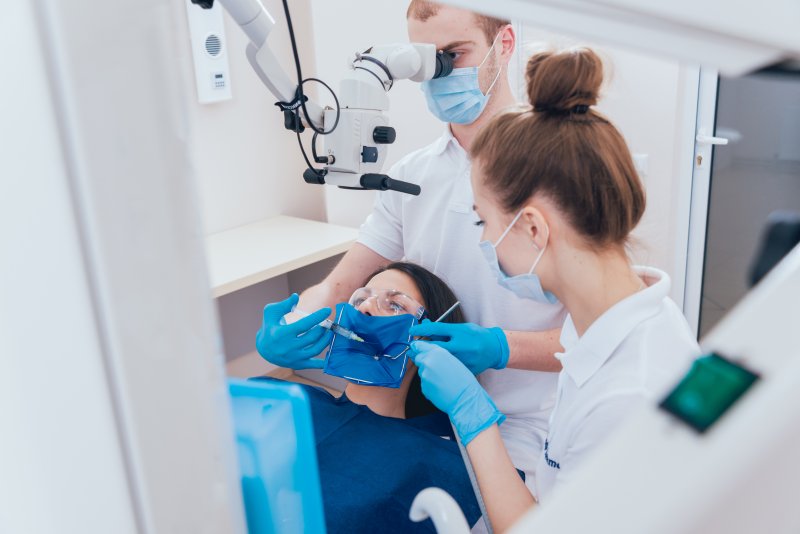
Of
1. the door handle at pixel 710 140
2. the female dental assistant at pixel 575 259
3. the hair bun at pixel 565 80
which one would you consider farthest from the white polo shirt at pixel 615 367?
the door handle at pixel 710 140

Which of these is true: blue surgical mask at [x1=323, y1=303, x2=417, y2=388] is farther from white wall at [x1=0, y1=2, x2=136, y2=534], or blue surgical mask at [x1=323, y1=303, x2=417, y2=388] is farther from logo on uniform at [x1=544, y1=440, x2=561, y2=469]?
white wall at [x1=0, y1=2, x2=136, y2=534]

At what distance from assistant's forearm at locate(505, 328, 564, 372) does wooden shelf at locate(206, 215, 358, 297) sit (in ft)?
3.75

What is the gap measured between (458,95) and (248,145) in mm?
1633

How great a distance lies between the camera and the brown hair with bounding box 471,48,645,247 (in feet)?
3.55

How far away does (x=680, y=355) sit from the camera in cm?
104

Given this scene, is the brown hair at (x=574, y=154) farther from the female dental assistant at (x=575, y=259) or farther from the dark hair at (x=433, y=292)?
the dark hair at (x=433, y=292)

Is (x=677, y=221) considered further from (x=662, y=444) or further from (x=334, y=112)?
(x=662, y=444)

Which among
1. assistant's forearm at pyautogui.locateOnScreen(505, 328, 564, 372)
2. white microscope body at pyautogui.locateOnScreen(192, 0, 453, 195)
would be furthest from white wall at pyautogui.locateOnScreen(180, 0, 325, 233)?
A: assistant's forearm at pyautogui.locateOnScreen(505, 328, 564, 372)

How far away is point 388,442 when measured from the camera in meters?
1.61

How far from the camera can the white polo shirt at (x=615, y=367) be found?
1.00 m

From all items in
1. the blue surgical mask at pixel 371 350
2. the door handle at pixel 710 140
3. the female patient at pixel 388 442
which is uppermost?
the door handle at pixel 710 140

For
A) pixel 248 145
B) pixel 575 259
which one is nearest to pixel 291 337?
pixel 575 259

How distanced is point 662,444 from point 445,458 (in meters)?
1.33

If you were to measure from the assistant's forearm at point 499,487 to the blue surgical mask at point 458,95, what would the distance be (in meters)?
0.87
